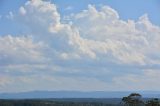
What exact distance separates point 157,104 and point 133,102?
110 inches

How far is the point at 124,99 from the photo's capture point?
55.8 metres

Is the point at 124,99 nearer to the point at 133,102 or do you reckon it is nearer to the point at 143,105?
the point at 133,102

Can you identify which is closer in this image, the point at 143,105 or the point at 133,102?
the point at 133,102

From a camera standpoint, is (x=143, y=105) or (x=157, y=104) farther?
(x=143, y=105)

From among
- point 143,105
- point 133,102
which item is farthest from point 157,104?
point 143,105

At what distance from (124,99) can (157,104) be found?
3.96 m

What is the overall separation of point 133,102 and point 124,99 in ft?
4.12

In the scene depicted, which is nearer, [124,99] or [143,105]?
[124,99]

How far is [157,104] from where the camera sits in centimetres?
5453

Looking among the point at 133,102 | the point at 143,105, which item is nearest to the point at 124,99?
the point at 133,102

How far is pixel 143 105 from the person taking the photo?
204 ft

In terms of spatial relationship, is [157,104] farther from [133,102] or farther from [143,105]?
[143,105]

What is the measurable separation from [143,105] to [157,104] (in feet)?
25.1
